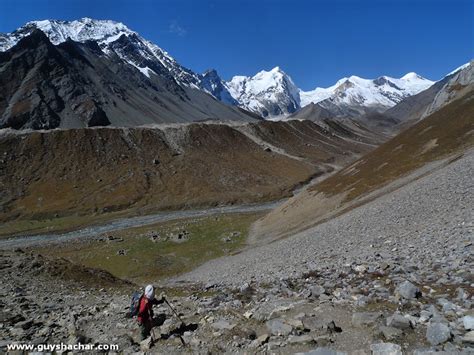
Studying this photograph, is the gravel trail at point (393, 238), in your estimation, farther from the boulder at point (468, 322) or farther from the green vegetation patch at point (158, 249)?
the green vegetation patch at point (158, 249)

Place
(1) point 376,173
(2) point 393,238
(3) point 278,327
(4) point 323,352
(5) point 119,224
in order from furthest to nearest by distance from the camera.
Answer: (5) point 119,224
(1) point 376,173
(2) point 393,238
(3) point 278,327
(4) point 323,352

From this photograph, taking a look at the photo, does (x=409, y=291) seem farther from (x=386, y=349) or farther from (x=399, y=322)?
(x=386, y=349)

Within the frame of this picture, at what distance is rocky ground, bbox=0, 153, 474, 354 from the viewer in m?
14.2

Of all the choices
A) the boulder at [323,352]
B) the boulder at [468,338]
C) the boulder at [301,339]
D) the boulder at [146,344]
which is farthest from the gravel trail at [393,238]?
the boulder at [146,344]

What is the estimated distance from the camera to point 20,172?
147000mm

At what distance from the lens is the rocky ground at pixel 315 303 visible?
1419cm

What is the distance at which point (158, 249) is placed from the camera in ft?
222

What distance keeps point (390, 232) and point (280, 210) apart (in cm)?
4588

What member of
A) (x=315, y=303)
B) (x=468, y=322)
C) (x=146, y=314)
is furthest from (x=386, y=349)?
(x=146, y=314)

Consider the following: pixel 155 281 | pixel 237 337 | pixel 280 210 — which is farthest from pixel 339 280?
pixel 280 210

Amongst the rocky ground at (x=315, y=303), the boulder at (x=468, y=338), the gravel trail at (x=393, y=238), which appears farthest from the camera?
the gravel trail at (x=393, y=238)

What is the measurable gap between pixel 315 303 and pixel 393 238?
14783mm

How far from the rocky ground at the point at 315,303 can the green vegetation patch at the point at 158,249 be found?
2172 cm

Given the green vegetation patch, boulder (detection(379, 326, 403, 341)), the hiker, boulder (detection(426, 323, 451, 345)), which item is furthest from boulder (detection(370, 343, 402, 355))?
the green vegetation patch
